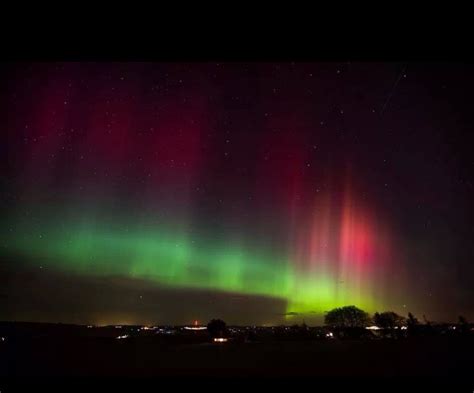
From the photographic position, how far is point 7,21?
5.60 feet

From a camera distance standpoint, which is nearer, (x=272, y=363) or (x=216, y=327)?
(x=272, y=363)

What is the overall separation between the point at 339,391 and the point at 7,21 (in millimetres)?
2899

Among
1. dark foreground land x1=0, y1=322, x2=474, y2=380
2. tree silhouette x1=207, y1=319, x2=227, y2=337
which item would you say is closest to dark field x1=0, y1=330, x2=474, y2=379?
dark foreground land x1=0, y1=322, x2=474, y2=380

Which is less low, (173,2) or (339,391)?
(173,2)

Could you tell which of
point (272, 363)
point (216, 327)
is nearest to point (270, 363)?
point (272, 363)

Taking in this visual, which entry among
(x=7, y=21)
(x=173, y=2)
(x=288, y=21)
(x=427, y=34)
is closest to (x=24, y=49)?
(x=7, y=21)

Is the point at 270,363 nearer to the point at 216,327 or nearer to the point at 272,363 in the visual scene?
the point at 272,363

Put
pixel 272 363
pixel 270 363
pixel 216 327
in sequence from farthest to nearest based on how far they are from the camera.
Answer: pixel 216 327
pixel 272 363
pixel 270 363

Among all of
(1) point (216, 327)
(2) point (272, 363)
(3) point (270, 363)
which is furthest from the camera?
(1) point (216, 327)

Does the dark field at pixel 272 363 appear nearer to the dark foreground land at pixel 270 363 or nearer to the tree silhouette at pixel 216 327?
the dark foreground land at pixel 270 363

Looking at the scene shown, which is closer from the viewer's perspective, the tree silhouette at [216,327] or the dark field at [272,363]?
the dark field at [272,363]

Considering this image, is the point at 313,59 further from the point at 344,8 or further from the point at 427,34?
the point at 427,34

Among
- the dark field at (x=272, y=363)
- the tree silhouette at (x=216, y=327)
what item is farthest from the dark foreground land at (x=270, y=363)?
the tree silhouette at (x=216, y=327)

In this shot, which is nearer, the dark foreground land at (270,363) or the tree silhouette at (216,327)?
the dark foreground land at (270,363)
